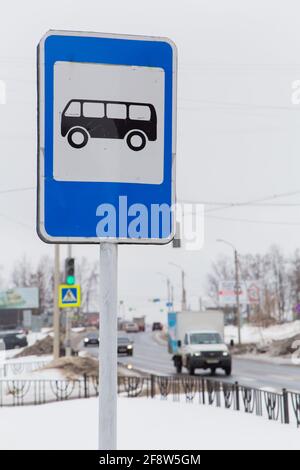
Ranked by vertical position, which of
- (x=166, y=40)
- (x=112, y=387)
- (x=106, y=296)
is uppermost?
(x=166, y=40)

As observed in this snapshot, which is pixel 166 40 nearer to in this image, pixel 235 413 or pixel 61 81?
pixel 61 81

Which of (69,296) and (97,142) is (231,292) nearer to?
(69,296)

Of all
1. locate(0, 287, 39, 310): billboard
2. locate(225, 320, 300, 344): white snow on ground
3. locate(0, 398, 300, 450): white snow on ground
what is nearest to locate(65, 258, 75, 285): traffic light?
locate(0, 398, 300, 450): white snow on ground

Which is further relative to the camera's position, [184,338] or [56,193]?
[184,338]

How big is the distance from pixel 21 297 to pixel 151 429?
80.4 meters

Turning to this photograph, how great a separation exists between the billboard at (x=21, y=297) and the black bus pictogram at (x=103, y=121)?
8851 centimetres

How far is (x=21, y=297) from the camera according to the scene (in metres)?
92.1

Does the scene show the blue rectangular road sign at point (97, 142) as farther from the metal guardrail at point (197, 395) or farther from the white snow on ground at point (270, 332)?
the white snow on ground at point (270, 332)

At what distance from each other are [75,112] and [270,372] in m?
34.5

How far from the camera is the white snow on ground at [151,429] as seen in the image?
11625 millimetres

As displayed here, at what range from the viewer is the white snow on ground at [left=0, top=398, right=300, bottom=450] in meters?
11.6

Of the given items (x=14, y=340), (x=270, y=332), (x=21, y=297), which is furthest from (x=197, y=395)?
(x=21, y=297)
